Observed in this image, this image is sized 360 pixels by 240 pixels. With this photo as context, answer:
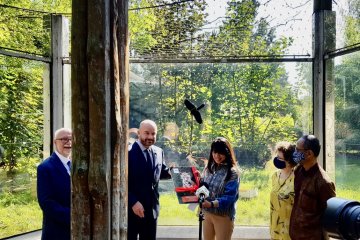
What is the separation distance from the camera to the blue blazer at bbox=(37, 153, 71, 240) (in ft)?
11.3

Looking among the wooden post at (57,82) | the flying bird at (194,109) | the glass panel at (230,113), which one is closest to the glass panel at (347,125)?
the glass panel at (230,113)

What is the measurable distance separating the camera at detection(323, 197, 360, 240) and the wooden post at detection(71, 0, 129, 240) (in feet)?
4.58

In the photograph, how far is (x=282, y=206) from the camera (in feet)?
14.3

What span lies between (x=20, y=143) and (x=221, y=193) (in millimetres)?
2909

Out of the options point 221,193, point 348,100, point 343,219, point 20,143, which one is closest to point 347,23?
point 348,100

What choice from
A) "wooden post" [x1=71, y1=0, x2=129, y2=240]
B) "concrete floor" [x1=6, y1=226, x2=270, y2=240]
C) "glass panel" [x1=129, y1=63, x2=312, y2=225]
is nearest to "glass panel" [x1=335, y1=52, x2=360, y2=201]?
"glass panel" [x1=129, y1=63, x2=312, y2=225]

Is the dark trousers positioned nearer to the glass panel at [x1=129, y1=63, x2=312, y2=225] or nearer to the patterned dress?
the patterned dress

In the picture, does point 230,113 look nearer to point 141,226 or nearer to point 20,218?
point 141,226

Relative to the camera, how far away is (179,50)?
586 centimetres

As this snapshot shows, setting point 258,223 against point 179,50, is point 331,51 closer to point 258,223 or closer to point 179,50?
point 179,50

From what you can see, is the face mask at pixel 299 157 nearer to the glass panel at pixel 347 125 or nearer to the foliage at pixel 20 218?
the glass panel at pixel 347 125

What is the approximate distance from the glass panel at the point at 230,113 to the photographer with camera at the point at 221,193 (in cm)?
123

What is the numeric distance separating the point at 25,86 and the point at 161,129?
2.20 m

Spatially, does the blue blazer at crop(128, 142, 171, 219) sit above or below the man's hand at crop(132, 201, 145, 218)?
above
